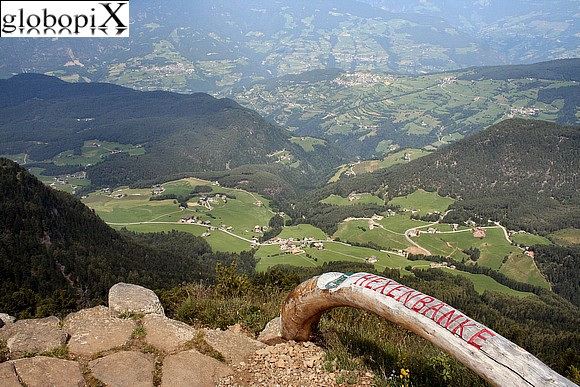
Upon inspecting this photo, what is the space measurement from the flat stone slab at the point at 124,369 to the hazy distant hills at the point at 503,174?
153 m

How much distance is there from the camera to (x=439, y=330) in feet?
17.9

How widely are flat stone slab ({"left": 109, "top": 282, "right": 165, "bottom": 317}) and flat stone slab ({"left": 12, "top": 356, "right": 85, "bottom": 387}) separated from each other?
295cm

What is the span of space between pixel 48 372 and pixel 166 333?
2284 millimetres

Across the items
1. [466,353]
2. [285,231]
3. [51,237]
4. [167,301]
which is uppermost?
[466,353]

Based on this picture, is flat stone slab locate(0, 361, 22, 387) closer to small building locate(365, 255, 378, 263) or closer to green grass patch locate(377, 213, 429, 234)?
small building locate(365, 255, 378, 263)

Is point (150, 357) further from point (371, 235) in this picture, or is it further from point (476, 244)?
point (476, 244)

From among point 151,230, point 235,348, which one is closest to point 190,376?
point 235,348

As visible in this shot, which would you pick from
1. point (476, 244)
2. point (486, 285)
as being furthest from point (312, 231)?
point (486, 285)

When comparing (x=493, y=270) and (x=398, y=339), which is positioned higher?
(x=398, y=339)

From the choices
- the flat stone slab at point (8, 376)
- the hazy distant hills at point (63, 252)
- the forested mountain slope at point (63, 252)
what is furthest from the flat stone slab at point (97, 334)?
the forested mountain slope at point (63, 252)

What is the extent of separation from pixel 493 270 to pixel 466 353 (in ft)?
357

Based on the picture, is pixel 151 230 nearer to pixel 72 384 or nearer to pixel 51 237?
pixel 51 237

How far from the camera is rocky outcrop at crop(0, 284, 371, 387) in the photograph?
20.9ft

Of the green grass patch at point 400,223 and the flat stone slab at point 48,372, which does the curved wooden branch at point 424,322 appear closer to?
the flat stone slab at point 48,372
